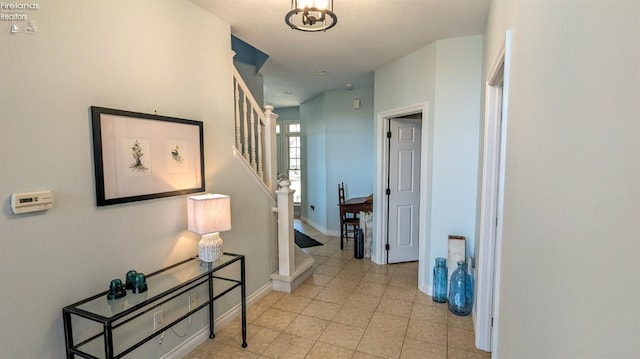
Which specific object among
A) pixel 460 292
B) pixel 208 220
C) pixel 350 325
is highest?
pixel 208 220

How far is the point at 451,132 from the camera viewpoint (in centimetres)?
306

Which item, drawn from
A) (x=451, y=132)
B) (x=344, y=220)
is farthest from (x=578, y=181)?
(x=344, y=220)

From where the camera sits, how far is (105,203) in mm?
1700

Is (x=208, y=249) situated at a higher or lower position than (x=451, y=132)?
lower

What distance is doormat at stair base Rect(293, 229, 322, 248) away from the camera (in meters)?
5.18

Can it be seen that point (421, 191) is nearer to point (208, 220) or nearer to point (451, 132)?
point (451, 132)

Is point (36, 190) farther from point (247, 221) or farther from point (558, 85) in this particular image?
→ point (558, 85)

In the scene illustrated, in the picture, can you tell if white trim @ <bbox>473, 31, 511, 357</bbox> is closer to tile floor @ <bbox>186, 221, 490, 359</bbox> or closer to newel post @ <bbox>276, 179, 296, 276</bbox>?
tile floor @ <bbox>186, 221, 490, 359</bbox>

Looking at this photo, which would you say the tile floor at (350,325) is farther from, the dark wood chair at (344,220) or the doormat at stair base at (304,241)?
the doormat at stair base at (304,241)

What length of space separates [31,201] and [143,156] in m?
0.60

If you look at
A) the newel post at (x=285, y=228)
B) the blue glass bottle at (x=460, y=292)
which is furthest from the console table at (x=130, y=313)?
the blue glass bottle at (x=460, y=292)

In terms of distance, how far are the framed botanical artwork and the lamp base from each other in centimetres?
38

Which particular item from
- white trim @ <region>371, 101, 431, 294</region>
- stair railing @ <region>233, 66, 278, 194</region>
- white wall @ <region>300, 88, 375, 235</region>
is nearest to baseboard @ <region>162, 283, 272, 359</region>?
stair railing @ <region>233, 66, 278, 194</region>

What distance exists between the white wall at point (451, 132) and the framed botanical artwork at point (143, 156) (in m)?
2.25
